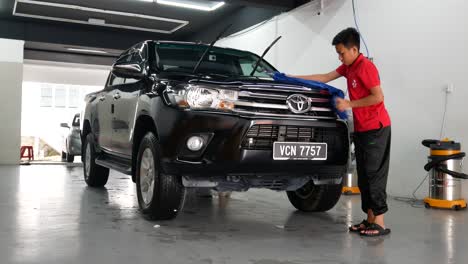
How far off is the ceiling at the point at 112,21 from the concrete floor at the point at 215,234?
4.79 metres

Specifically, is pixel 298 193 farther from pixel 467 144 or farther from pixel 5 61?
pixel 5 61

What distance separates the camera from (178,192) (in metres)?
3.39

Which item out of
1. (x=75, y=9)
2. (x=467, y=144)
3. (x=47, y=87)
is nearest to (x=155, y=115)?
(x=467, y=144)

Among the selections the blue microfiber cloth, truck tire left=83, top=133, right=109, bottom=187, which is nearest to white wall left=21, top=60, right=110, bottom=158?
truck tire left=83, top=133, right=109, bottom=187

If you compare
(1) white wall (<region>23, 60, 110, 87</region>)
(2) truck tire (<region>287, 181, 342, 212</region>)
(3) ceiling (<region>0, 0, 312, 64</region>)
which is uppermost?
(3) ceiling (<region>0, 0, 312, 64</region>)

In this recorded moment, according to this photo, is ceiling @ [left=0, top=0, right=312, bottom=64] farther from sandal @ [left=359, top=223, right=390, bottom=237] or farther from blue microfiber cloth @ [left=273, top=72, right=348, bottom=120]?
sandal @ [left=359, top=223, right=390, bottom=237]

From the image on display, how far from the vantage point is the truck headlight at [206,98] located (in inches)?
126

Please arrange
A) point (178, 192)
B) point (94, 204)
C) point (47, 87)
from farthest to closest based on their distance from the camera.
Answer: point (47, 87) < point (94, 204) < point (178, 192)

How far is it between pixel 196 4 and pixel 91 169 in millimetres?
5291

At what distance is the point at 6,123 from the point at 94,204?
24.2 feet

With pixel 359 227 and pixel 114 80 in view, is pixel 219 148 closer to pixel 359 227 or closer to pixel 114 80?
pixel 359 227

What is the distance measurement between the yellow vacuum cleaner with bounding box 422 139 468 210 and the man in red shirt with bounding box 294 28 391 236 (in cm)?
173

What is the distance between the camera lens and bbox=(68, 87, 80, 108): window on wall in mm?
22711

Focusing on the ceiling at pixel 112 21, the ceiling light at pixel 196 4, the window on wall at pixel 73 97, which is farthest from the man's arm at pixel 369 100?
the window on wall at pixel 73 97
